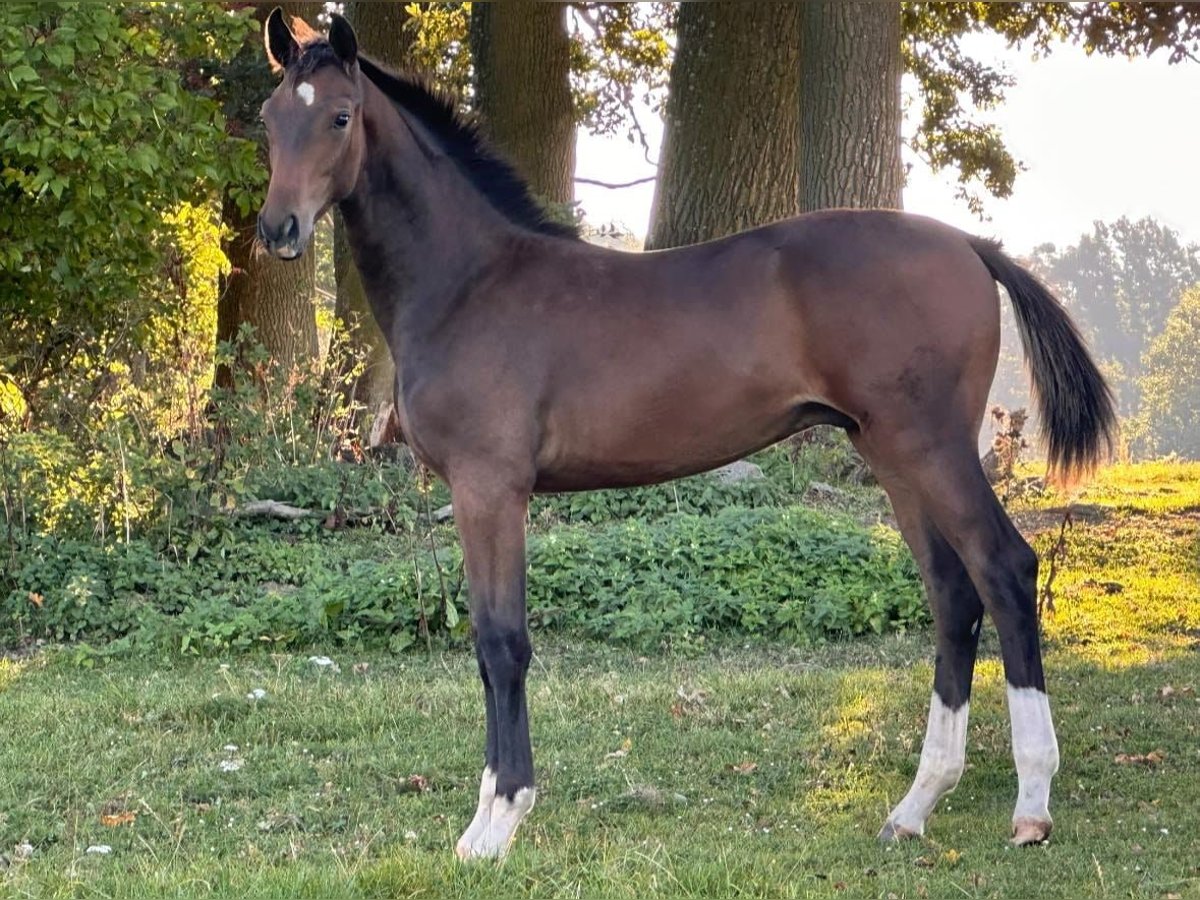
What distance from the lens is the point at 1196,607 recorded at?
8.38 meters

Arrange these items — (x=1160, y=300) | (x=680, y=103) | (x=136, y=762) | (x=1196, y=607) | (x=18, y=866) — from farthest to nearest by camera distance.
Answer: (x=1160, y=300), (x=680, y=103), (x=1196, y=607), (x=136, y=762), (x=18, y=866)

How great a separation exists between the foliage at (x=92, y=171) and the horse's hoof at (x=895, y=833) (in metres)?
5.70

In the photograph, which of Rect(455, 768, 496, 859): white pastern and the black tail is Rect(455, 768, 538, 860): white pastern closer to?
Rect(455, 768, 496, 859): white pastern

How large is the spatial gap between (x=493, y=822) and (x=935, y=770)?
155 centimetres

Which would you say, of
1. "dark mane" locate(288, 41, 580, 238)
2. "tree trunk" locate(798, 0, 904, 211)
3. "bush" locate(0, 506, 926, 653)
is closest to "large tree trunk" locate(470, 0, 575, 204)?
"tree trunk" locate(798, 0, 904, 211)

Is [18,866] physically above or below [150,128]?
below

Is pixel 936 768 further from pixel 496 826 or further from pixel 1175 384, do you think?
pixel 1175 384

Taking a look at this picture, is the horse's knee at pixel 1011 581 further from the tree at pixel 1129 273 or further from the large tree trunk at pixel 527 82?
the tree at pixel 1129 273

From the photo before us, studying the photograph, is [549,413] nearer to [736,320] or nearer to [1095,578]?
[736,320]

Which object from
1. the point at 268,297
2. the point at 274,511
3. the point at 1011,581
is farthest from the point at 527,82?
the point at 1011,581

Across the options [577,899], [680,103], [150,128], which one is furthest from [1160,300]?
[577,899]

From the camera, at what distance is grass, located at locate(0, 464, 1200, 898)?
4.05m

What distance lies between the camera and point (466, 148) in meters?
4.98

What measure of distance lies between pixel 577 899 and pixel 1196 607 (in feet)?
19.8
